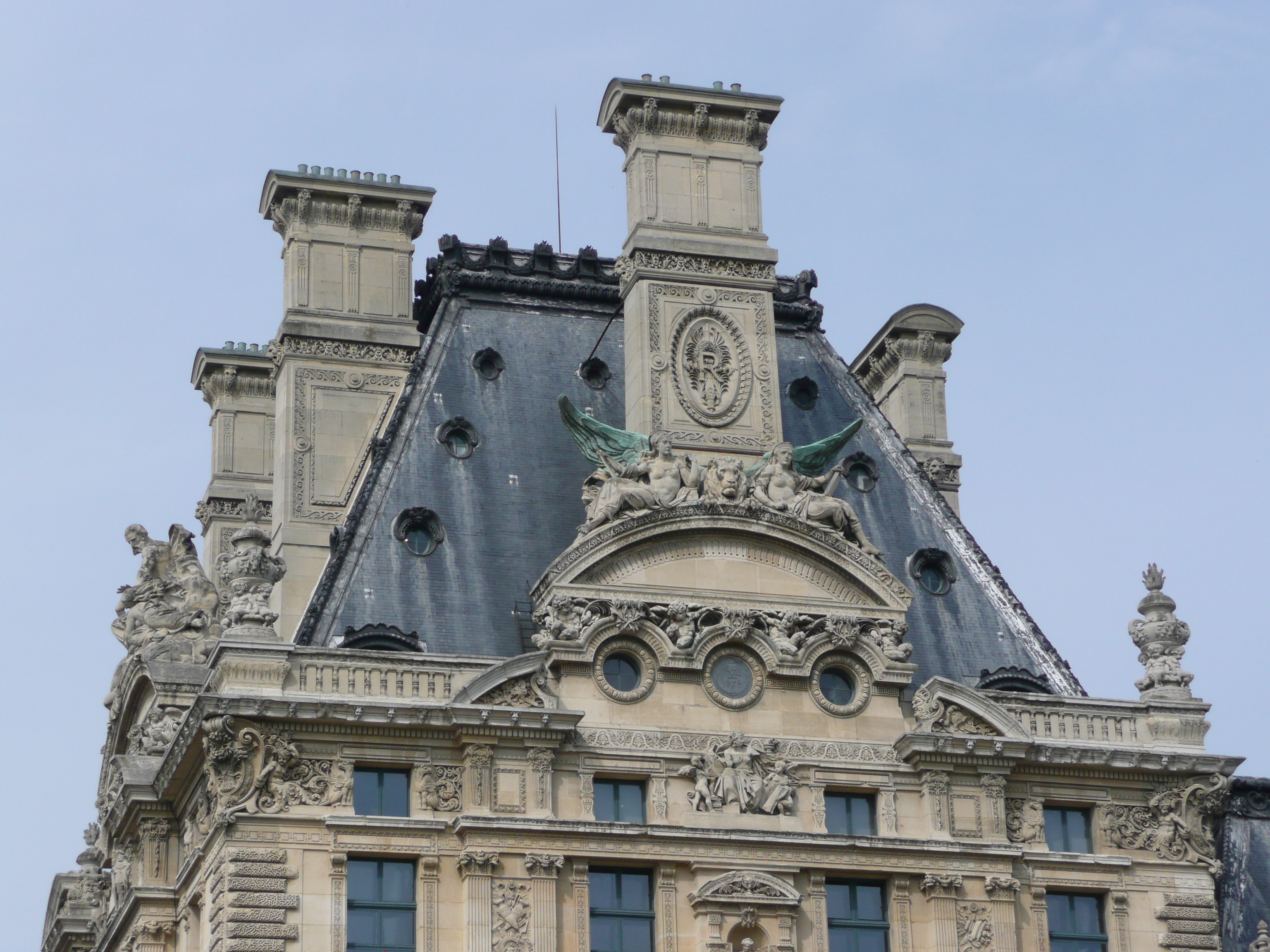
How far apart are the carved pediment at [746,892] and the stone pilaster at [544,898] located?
2348mm

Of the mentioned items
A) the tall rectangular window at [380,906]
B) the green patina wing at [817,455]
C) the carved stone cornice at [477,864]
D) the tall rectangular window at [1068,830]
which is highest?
the green patina wing at [817,455]

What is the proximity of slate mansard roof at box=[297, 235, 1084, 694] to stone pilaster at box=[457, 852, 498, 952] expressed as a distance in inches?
175

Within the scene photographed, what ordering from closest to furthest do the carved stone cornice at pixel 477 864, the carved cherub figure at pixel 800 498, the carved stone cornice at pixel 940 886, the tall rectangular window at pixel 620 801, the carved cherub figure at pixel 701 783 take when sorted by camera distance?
the carved stone cornice at pixel 477 864 < the tall rectangular window at pixel 620 801 < the carved cherub figure at pixel 701 783 < the carved stone cornice at pixel 940 886 < the carved cherub figure at pixel 800 498

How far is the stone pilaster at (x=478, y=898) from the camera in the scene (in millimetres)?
48469

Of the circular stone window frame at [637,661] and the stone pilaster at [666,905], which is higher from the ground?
the circular stone window frame at [637,661]

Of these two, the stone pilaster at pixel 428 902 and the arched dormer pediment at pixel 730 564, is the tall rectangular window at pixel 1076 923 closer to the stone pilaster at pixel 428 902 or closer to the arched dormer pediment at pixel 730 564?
the arched dormer pediment at pixel 730 564

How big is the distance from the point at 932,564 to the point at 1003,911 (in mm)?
7923

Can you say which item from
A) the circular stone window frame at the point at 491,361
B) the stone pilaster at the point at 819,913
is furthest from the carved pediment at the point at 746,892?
the circular stone window frame at the point at 491,361

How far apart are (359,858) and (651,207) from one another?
43.7 feet

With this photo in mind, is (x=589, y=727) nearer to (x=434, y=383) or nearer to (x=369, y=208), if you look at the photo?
(x=434, y=383)

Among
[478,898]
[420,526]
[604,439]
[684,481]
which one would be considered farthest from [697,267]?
[478,898]

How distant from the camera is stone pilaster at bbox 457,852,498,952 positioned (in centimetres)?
4847

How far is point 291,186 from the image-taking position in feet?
193

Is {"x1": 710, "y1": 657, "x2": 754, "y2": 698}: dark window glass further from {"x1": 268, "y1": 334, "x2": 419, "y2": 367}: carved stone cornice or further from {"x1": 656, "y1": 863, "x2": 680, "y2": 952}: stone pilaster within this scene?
{"x1": 268, "y1": 334, "x2": 419, "y2": 367}: carved stone cornice
